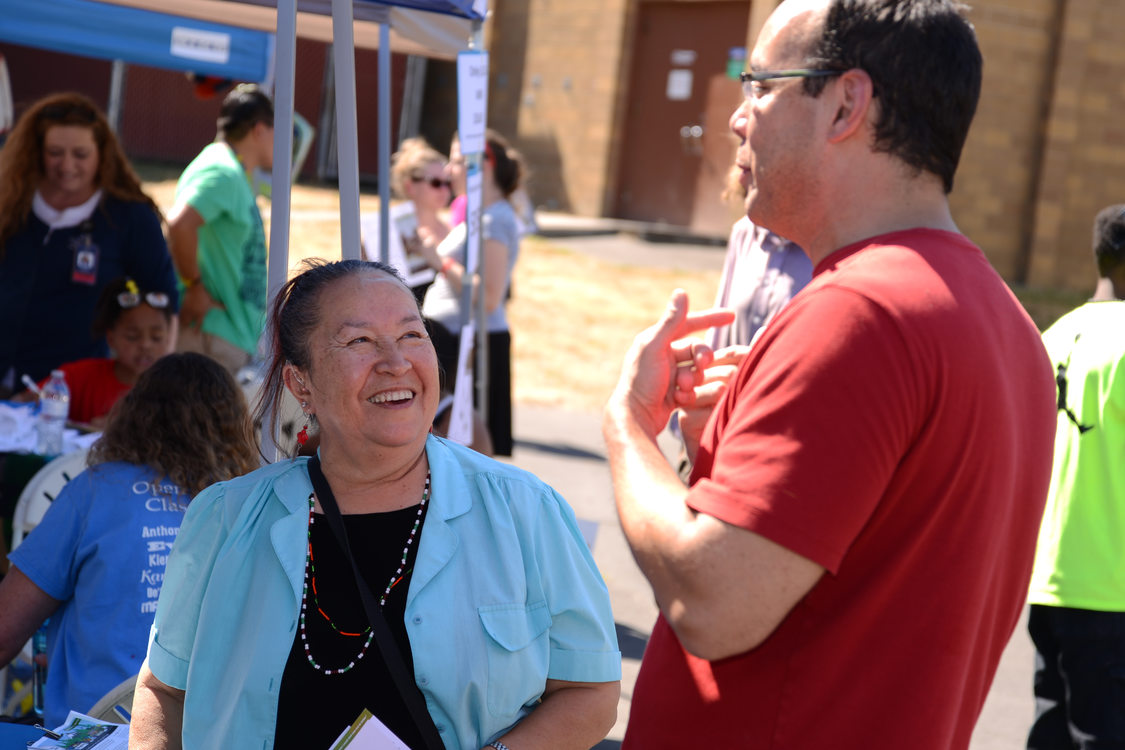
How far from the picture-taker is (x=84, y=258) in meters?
4.65

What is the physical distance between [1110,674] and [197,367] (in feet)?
8.75

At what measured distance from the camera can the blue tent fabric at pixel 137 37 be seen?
5688 millimetres

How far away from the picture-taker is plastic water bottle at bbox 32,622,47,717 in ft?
9.60

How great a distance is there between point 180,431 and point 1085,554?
2562 mm

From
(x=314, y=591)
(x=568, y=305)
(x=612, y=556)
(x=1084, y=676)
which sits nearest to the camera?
(x=314, y=591)

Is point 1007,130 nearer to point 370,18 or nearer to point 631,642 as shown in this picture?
point 631,642

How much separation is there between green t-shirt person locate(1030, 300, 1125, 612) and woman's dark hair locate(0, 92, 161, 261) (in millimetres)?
3787

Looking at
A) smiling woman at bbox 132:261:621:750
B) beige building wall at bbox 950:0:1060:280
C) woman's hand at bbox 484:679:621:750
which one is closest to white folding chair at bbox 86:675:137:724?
smiling woman at bbox 132:261:621:750

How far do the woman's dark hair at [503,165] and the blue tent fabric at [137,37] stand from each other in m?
1.69

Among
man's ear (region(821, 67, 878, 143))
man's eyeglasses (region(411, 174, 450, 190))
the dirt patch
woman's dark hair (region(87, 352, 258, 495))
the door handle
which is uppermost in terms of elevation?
the door handle

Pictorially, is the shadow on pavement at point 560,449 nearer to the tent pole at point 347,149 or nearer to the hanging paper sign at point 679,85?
the tent pole at point 347,149

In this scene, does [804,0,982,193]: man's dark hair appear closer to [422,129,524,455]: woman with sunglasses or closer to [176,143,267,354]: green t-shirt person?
[422,129,524,455]: woman with sunglasses

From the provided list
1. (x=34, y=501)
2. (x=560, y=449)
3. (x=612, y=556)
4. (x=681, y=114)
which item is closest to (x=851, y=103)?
(x=34, y=501)

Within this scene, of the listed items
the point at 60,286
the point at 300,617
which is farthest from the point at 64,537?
the point at 60,286
